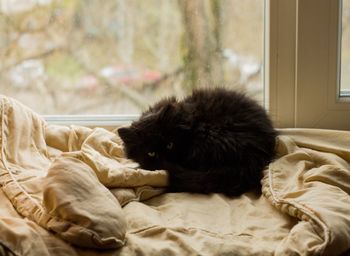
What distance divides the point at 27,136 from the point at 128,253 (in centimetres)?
72

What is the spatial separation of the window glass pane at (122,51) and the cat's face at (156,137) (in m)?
0.41

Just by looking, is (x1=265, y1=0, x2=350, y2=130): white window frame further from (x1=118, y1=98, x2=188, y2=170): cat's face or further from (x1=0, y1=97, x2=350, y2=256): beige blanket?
(x1=118, y1=98, x2=188, y2=170): cat's face

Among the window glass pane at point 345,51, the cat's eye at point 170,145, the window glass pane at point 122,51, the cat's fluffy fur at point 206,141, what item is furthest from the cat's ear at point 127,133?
the window glass pane at point 345,51

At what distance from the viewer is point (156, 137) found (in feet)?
4.75

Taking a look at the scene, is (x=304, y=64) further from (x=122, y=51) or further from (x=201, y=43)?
(x=122, y=51)

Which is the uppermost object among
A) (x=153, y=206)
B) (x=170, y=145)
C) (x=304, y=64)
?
(x=304, y=64)

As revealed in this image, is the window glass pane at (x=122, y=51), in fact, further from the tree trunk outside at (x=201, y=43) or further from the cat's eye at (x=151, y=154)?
the cat's eye at (x=151, y=154)

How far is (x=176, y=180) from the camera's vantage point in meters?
1.34

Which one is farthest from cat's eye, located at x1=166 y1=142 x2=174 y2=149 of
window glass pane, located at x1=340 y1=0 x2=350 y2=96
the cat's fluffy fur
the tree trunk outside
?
window glass pane, located at x1=340 y1=0 x2=350 y2=96

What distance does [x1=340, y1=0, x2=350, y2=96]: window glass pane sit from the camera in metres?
1.65

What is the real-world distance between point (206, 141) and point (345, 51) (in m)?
0.69

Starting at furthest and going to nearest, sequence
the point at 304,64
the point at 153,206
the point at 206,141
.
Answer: the point at 304,64
the point at 206,141
the point at 153,206

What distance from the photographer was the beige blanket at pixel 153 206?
0.90 meters

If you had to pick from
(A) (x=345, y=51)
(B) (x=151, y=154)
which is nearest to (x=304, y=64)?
(A) (x=345, y=51)
